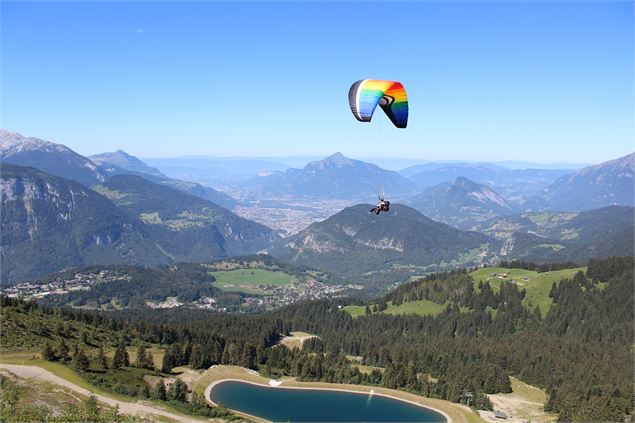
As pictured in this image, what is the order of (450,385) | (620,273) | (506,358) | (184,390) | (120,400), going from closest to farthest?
(120,400) < (184,390) < (450,385) < (506,358) < (620,273)

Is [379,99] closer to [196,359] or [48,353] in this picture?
[48,353]

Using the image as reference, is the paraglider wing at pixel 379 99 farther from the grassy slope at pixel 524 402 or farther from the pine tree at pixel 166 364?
the pine tree at pixel 166 364

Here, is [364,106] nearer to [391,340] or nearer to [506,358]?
[506,358]

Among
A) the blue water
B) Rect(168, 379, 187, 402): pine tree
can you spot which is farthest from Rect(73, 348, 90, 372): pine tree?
the blue water

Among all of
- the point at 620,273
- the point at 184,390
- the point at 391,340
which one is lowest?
the point at 391,340

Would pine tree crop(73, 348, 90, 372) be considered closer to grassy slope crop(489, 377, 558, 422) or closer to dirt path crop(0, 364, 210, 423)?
dirt path crop(0, 364, 210, 423)

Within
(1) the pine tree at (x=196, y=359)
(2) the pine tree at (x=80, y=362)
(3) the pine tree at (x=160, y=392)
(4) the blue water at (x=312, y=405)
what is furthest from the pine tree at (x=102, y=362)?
(1) the pine tree at (x=196, y=359)

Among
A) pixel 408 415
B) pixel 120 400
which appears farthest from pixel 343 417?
pixel 120 400
